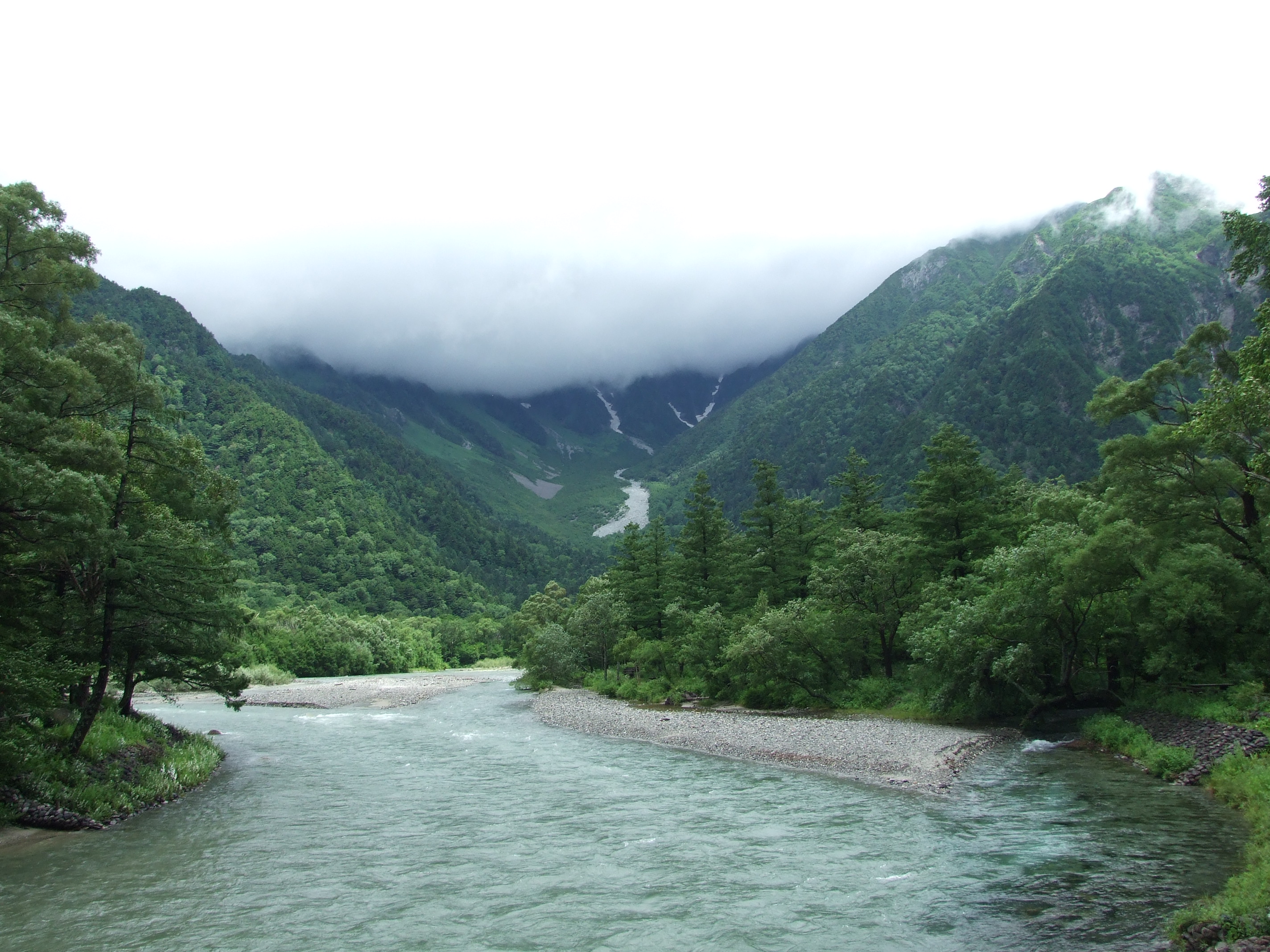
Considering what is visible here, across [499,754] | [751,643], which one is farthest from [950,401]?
[499,754]

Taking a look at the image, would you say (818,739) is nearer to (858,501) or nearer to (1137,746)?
(1137,746)

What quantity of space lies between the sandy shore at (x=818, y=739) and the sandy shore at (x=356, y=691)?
2460cm

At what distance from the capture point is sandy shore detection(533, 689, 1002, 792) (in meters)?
27.2

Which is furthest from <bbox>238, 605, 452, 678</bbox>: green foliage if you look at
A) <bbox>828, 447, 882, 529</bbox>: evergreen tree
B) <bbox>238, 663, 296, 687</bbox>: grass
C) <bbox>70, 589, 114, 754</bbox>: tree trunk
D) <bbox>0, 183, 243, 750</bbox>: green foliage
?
<bbox>828, 447, 882, 529</bbox>: evergreen tree

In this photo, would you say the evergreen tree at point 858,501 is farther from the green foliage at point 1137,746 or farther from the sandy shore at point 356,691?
the sandy shore at point 356,691

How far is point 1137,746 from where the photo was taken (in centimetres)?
2691

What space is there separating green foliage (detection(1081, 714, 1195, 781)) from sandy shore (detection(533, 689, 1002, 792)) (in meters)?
4.14

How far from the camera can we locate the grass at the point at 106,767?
2036 cm

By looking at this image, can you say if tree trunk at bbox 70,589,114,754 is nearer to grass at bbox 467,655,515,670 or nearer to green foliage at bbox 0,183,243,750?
green foliage at bbox 0,183,243,750

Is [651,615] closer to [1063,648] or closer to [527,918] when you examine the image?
[1063,648]

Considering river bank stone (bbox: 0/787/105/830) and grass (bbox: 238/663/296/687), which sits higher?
river bank stone (bbox: 0/787/105/830)

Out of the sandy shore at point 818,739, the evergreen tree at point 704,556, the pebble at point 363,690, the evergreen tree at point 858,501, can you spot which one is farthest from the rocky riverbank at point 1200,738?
the pebble at point 363,690

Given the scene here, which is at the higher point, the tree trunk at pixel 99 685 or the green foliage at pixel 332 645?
the tree trunk at pixel 99 685

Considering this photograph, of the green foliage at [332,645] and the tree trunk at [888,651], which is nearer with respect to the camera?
the tree trunk at [888,651]
